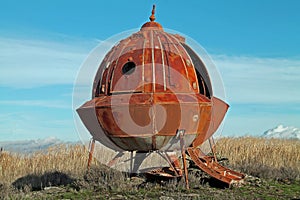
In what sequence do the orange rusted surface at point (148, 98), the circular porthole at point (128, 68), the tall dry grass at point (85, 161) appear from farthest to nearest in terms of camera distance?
the tall dry grass at point (85, 161)
the circular porthole at point (128, 68)
the orange rusted surface at point (148, 98)

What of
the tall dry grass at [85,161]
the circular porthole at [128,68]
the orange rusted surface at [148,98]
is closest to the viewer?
the orange rusted surface at [148,98]

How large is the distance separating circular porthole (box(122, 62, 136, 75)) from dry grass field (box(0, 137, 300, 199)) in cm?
257

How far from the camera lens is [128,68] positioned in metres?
8.45

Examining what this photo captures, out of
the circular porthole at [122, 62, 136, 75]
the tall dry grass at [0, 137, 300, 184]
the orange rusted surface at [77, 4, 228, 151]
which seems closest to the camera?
the orange rusted surface at [77, 4, 228, 151]

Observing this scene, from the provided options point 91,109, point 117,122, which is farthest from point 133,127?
point 91,109

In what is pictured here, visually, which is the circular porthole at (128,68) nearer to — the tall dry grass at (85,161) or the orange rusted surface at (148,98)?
the orange rusted surface at (148,98)

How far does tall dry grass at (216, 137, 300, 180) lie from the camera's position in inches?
459

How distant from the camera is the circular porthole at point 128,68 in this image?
8305 millimetres

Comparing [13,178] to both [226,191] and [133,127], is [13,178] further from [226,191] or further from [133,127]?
[226,191]

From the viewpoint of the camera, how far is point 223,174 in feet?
30.7

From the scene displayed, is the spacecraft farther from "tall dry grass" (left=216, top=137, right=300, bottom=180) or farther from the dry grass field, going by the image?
"tall dry grass" (left=216, top=137, right=300, bottom=180)

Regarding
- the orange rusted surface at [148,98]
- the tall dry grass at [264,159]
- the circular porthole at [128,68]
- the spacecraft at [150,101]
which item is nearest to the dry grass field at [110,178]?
the tall dry grass at [264,159]

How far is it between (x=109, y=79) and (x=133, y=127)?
1278mm

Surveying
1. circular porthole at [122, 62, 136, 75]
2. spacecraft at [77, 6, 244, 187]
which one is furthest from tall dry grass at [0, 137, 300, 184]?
circular porthole at [122, 62, 136, 75]
